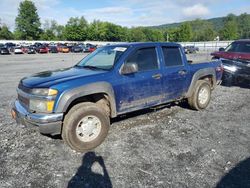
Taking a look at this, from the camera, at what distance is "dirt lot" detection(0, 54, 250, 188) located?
345 centimetres

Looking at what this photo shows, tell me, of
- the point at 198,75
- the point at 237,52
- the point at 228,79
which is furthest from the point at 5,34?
the point at 198,75

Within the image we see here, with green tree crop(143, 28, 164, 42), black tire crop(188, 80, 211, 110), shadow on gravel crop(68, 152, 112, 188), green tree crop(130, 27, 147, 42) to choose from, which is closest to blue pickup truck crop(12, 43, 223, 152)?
black tire crop(188, 80, 211, 110)

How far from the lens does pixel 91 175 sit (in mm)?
3576

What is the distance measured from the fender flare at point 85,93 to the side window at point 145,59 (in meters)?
0.80

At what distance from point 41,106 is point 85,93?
750 mm

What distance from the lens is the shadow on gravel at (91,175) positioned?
3361 mm

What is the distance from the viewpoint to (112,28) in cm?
10400

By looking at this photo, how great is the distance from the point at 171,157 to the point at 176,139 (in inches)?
30.2

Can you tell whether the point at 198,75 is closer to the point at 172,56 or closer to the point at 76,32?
the point at 172,56

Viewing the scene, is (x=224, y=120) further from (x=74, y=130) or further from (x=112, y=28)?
(x=112, y=28)

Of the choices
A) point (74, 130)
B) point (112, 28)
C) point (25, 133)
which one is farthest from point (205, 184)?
point (112, 28)

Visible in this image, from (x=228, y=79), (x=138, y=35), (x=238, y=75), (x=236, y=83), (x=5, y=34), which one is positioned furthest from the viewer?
(x=138, y=35)

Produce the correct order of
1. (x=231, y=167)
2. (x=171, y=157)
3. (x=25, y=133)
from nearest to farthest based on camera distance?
1. (x=231, y=167)
2. (x=171, y=157)
3. (x=25, y=133)

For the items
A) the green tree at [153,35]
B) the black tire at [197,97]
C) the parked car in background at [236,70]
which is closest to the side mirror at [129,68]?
the black tire at [197,97]
